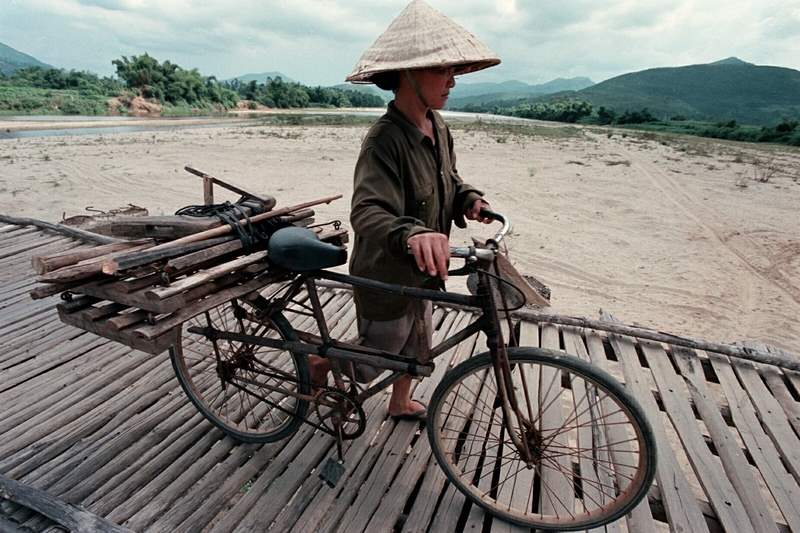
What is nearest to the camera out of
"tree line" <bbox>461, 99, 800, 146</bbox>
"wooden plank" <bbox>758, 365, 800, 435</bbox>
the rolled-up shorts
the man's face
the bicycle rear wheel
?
the man's face

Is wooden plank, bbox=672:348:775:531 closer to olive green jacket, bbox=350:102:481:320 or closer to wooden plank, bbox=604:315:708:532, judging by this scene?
wooden plank, bbox=604:315:708:532

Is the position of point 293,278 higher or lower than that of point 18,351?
higher

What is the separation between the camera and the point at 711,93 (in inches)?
4995

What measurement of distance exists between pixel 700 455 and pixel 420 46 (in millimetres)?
2560

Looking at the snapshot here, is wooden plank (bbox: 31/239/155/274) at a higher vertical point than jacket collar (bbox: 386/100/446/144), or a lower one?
lower

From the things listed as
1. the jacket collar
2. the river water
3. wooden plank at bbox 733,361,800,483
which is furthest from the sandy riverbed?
the river water

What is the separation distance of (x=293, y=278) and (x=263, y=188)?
983 centimetres

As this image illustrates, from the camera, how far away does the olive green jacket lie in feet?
5.43

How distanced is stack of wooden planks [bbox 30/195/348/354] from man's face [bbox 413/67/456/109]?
100 centimetres

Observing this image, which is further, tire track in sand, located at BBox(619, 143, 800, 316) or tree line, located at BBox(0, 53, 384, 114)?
tree line, located at BBox(0, 53, 384, 114)

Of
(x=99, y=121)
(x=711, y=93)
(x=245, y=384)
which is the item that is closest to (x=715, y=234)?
(x=245, y=384)

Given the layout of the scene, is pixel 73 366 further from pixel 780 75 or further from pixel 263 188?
pixel 780 75

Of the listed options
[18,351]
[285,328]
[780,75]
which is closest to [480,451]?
[285,328]

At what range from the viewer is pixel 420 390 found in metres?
2.97
